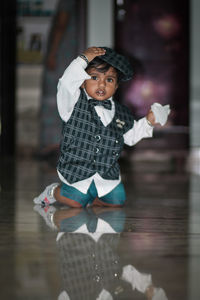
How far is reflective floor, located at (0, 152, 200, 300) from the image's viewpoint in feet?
2.36

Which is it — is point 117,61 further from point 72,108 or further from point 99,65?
point 72,108

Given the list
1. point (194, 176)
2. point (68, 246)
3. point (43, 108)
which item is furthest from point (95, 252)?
point (43, 108)

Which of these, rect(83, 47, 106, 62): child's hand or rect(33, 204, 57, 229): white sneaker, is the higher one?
rect(83, 47, 106, 62): child's hand

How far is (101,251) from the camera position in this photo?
93 centimetres

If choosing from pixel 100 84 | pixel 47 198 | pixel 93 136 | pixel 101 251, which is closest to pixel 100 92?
pixel 100 84

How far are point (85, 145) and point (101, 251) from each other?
600mm

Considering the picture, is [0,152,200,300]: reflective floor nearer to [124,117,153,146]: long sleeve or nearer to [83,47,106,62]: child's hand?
[124,117,153,146]: long sleeve

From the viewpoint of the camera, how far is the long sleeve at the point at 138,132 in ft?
5.14

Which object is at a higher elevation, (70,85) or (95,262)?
(70,85)

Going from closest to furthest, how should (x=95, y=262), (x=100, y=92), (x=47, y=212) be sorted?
(x=95, y=262) < (x=47, y=212) < (x=100, y=92)

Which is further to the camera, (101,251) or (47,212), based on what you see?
(47,212)

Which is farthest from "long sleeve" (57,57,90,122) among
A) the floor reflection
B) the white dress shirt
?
the floor reflection

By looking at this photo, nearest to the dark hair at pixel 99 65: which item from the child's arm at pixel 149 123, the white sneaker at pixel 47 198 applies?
the child's arm at pixel 149 123

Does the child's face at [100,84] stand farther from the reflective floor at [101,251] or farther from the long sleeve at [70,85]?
the reflective floor at [101,251]
